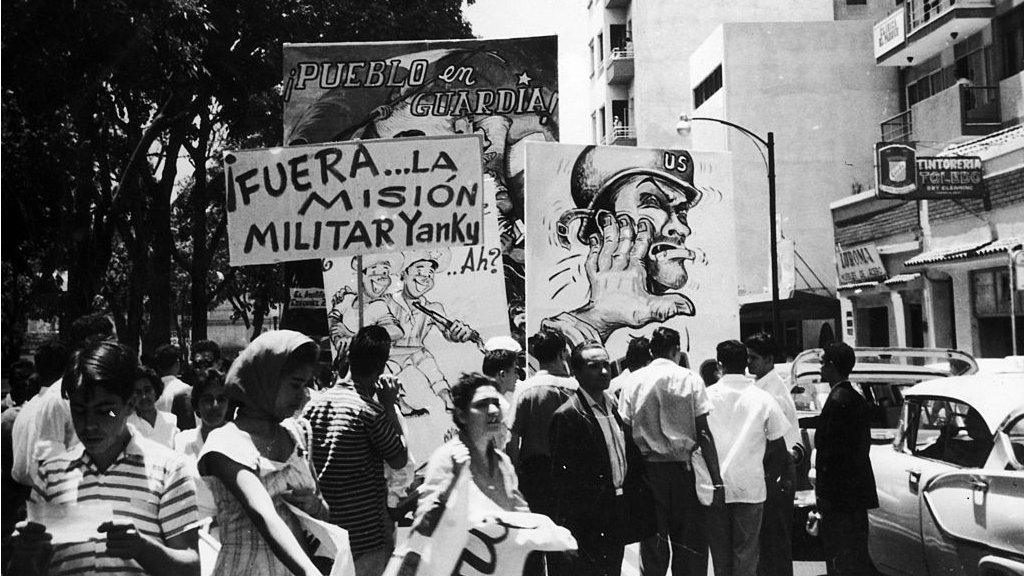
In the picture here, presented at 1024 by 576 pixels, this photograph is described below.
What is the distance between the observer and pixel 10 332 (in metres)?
6.06

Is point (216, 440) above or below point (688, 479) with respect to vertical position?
above

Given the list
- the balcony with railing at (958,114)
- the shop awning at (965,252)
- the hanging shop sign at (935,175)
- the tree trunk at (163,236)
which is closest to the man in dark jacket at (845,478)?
the shop awning at (965,252)

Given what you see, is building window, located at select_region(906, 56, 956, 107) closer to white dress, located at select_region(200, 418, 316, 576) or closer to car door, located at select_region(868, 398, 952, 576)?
car door, located at select_region(868, 398, 952, 576)

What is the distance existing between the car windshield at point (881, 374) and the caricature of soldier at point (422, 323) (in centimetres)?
293

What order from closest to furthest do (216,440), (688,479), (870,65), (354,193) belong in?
(216,440)
(688,479)
(354,193)
(870,65)

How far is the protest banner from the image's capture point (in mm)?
8211

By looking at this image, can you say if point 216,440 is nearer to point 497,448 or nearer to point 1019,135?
point 497,448

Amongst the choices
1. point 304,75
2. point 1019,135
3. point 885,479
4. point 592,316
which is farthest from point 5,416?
point 1019,135

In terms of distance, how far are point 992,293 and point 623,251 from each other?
1491cm

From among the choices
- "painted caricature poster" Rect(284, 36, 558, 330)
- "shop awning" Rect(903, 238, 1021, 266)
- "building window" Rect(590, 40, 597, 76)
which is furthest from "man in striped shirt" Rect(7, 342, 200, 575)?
"building window" Rect(590, 40, 597, 76)

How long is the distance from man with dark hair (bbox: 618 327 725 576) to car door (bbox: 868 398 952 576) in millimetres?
1143

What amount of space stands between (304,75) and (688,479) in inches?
258

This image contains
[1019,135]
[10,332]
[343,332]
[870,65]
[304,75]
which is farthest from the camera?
[870,65]

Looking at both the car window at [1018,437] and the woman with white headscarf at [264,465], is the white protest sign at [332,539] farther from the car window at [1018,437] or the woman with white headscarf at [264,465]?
the car window at [1018,437]
